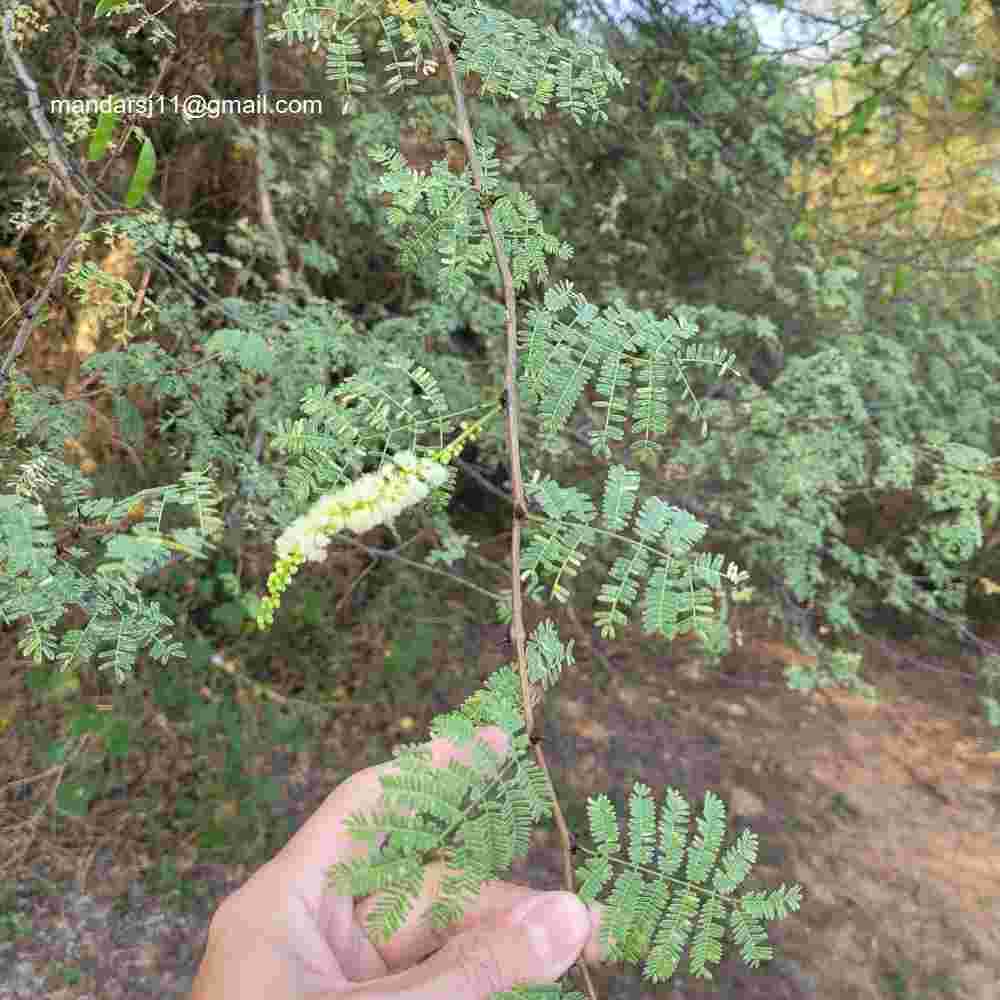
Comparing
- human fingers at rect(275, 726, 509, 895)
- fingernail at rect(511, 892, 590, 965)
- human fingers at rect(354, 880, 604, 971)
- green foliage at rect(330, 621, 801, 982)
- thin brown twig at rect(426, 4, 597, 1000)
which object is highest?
thin brown twig at rect(426, 4, 597, 1000)

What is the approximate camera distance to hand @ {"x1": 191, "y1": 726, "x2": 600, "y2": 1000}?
47.1 inches

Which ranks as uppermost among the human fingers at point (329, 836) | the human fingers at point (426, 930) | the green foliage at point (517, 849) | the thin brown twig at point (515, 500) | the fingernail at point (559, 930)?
the thin brown twig at point (515, 500)

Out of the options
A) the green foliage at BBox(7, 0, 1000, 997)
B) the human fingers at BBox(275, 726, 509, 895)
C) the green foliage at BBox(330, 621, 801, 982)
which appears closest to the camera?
the green foliage at BBox(330, 621, 801, 982)

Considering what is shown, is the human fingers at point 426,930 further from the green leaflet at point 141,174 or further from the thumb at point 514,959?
the green leaflet at point 141,174

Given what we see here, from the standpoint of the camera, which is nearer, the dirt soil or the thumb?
the thumb

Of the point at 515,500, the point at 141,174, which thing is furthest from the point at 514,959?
the point at 141,174

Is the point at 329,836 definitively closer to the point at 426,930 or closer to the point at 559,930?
the point at 426,930

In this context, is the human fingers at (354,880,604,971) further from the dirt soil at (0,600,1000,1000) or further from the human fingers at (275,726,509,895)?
the dirt soil at (0,600,1000,1000)

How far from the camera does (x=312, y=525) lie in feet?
3.37

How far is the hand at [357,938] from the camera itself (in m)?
1.20

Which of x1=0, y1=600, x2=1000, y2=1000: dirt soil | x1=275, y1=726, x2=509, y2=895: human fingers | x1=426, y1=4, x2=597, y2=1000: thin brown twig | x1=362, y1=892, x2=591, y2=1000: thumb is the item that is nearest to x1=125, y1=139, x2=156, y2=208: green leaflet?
x1=426, y1=4, x2=597, y2=1000: thin brown twig

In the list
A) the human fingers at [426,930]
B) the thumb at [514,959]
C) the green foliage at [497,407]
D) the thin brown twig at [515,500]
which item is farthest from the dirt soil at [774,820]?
the thin brown twig at [515,500]

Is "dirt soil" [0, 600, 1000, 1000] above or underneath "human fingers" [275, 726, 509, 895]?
underneath

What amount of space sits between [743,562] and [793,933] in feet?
6.40
